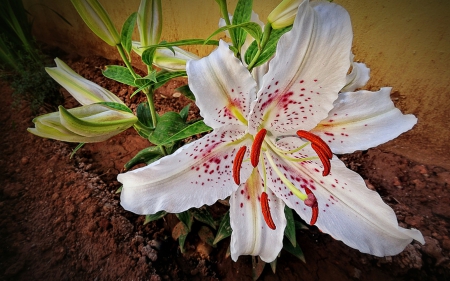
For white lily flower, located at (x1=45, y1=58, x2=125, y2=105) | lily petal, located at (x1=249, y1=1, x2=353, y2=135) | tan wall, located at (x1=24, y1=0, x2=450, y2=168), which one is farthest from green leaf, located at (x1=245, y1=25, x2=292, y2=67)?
tan wall, located at (x1=24, y1=0, x2=450, y2=168)

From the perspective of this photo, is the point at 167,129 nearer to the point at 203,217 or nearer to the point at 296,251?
the point at 203,217

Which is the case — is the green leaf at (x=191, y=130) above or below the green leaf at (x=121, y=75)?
below

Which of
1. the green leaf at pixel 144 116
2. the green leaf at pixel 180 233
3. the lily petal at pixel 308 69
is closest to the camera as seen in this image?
the lily petal at pixel 308 69

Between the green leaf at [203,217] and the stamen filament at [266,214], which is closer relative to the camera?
the stamen filament at [266,214]

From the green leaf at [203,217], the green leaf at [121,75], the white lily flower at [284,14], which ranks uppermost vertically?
the white lily flower at [284,14]

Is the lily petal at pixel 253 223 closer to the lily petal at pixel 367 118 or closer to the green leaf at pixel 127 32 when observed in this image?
the lily petal at pixel 367 118

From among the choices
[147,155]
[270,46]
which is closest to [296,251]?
[147,155]

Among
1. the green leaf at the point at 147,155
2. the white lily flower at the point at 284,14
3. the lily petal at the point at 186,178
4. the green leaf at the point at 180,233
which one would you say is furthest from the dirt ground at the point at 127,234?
the white lily flower at the point at 284,14
